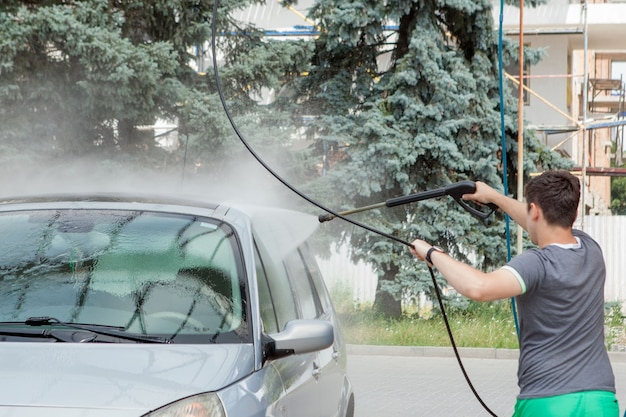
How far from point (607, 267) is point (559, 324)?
20.5 m

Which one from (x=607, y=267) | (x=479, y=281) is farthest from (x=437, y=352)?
(x=479, y=281)

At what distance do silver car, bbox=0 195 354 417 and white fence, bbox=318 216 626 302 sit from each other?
17794 millimetres

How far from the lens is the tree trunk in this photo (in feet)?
65.0

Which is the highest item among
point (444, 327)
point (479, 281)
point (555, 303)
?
point (479, 281)

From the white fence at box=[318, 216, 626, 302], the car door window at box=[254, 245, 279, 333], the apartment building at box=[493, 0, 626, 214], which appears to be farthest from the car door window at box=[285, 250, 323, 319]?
the apartment building at box=[493, 0, 626, 214]

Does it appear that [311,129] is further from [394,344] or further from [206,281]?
[206,281]

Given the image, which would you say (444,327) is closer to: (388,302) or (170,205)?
(388,302)

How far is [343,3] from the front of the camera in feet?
65.3

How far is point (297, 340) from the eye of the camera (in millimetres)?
3896

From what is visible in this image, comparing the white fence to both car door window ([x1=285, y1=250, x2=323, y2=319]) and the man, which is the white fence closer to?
car door window ([x1=285, y1=250, x2=323, y2=319])

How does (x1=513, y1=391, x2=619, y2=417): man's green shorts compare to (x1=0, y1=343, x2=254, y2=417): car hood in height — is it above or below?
below

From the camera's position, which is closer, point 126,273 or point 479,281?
point 479,281

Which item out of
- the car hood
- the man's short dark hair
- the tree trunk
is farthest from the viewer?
the tree trunk

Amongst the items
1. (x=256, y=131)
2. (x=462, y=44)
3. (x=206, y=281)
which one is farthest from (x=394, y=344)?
(x=206, y=281)
